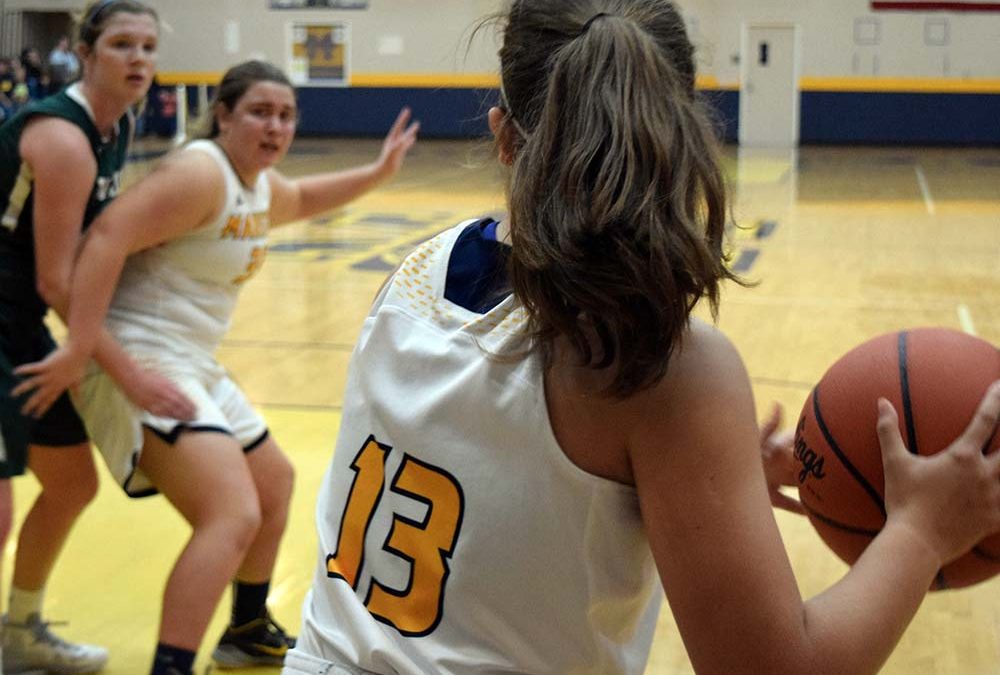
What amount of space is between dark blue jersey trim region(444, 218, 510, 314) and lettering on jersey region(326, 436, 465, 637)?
0.54 feet

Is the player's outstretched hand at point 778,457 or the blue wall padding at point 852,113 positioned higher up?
the blue wall padding at point 852,113

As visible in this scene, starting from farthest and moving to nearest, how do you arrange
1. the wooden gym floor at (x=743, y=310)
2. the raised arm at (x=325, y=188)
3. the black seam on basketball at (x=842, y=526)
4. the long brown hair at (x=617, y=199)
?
1. the wooden gym floor at (x=743, y=310)
2. the raised arm at (x=325, y=188)
3. the black seam on basketball at (x=842, y=526)
4. the long brown hair at (x=617, y=199)

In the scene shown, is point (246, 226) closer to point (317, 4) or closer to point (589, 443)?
point (589, 443)

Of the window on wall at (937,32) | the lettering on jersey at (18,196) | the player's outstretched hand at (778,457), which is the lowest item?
the player's outstretched hand at (778,457)

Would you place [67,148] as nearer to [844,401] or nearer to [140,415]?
[140,415]

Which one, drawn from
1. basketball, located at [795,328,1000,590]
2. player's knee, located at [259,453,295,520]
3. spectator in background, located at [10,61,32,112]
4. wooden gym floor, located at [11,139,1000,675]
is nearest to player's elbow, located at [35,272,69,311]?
player's knee, located at [259,453,295,520]

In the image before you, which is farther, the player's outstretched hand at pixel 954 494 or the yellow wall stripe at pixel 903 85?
the yellow wall stripe at pixel 903 85

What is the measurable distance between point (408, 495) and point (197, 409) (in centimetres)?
176

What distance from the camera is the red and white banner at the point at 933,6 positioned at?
805 inches

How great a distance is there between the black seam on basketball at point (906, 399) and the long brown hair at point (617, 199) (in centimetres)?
38

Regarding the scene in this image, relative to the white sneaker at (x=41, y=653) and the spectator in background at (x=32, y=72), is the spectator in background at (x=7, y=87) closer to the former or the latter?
the spectator in background at (x=32, y=72)

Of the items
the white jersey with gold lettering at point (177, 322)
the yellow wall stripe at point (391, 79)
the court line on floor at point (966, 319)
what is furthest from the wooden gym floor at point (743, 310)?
the yellow wall stripe at point (391, 79)

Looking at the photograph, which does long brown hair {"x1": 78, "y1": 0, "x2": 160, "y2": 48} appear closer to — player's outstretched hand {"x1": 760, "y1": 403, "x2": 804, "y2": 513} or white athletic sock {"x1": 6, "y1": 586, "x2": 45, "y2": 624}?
white athletic sock {"x1": 6, "y1": 586, "x2": 45, "y2": 624}

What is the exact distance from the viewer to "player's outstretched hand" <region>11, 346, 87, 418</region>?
2.72m
